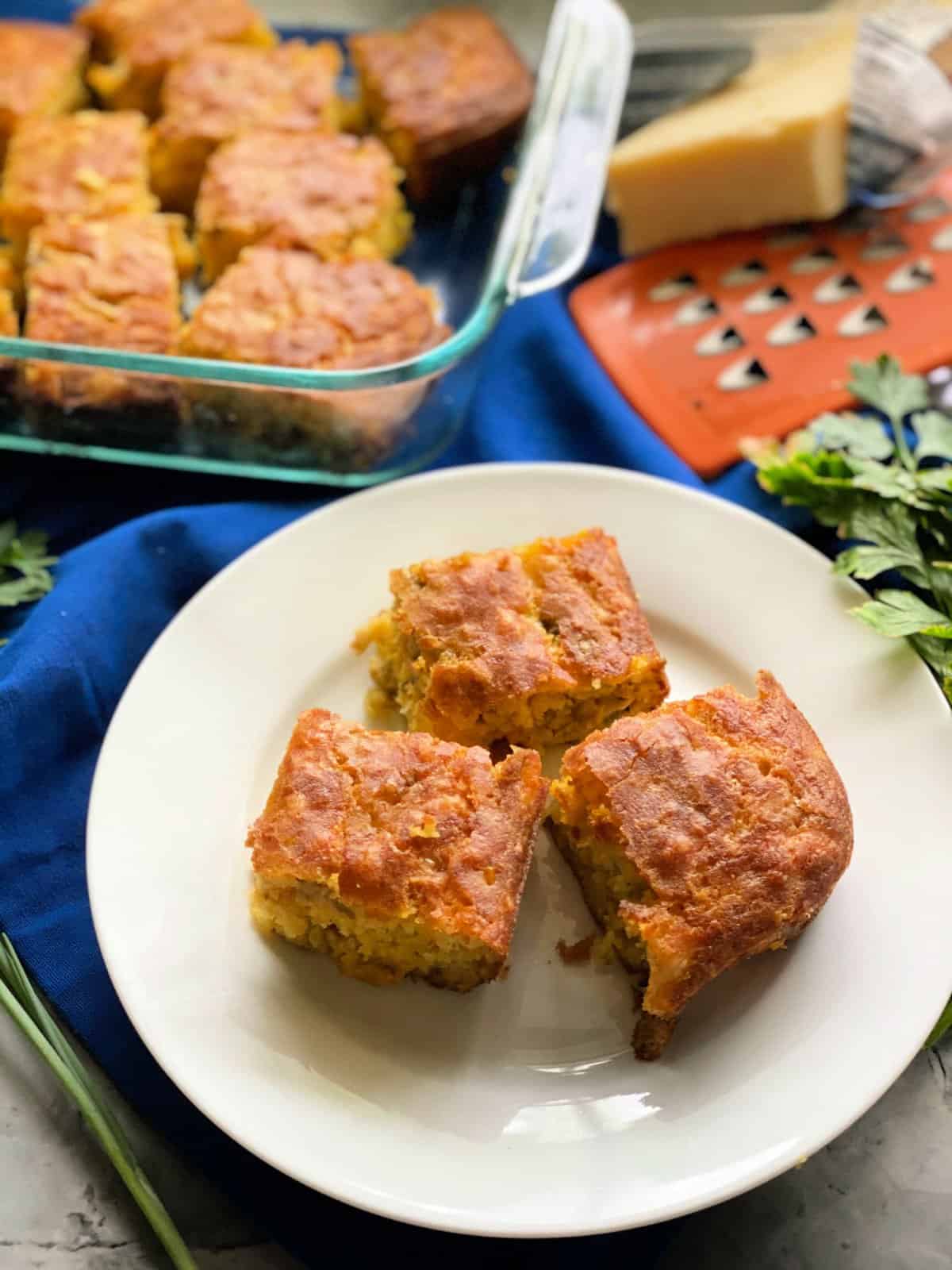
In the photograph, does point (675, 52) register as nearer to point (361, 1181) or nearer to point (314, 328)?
point (314, 328)

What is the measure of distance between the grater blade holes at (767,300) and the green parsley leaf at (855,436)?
1.80 ft

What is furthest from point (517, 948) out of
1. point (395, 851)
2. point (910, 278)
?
point (910, 278)

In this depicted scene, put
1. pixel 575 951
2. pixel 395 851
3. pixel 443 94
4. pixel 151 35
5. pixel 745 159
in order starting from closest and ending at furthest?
pixel 395 851, pixel 575 951, pixel 745 159, pixel 443 94, pixel 151 35

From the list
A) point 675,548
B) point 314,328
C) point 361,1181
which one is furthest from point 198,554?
point 361,1181

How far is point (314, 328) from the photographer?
323 cm

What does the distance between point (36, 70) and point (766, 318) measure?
2.34 meters

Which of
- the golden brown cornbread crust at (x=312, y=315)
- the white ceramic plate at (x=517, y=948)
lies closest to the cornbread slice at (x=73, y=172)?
the golden brown cornbread crust at (x=312, y=315)

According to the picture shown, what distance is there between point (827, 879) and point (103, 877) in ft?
4.73

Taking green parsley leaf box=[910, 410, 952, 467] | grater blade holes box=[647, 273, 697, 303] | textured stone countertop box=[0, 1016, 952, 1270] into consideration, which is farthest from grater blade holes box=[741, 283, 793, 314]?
textured stone countertop box=[0, 1016, 952, 1270]

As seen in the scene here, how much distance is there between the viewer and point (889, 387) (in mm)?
3193

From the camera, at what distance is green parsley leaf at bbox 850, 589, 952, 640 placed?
2.75 meters

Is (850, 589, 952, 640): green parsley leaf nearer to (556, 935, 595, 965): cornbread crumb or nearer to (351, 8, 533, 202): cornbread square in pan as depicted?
(556, 935, 595, 965): cornbread crumb

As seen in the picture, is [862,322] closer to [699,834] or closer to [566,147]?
[566,147]

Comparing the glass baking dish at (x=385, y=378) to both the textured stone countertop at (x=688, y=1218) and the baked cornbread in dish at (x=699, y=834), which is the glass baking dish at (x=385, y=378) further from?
the textured stone countertop at (x=688, y=1218)
